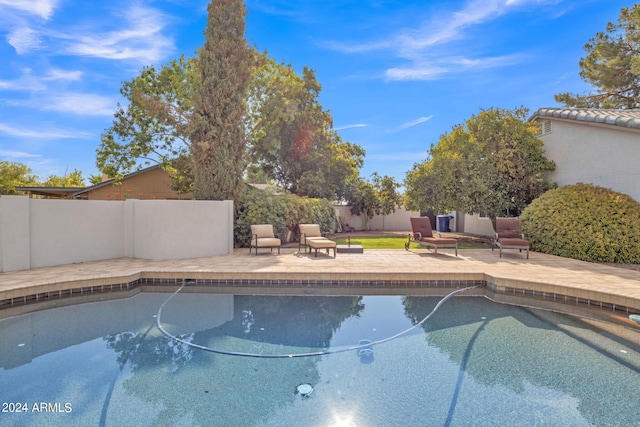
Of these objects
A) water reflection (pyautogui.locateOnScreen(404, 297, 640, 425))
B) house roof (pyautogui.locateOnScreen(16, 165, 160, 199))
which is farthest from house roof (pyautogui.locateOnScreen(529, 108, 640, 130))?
house roof (pyautogui.locateOnScreen(16, 165, 160, 199))

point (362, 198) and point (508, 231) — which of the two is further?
point (362, 198)

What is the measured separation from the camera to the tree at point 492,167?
1268 cm

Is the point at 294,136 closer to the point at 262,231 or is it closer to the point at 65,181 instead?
the point at 262,231

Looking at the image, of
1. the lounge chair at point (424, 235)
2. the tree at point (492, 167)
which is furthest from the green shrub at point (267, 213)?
the tree at point (492, 167)

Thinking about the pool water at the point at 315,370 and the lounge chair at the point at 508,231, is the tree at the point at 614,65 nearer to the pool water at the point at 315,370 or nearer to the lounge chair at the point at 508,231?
the lounge chair at the point at 508,231

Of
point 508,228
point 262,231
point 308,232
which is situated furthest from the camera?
point 308,232

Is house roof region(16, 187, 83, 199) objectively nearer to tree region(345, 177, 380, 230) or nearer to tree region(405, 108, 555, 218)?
tree region(345, 177, 380, 230)

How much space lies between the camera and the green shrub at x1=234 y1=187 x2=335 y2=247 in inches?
461

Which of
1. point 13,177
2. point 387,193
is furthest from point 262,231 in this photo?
point 13,177

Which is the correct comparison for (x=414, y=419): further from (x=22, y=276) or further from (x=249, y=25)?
(x=249, y=25)

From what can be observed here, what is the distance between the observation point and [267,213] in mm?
11867

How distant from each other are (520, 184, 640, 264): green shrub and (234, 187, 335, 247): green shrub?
825cm

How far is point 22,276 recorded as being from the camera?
690 centimetres

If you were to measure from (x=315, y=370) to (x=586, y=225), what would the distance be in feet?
31.7
